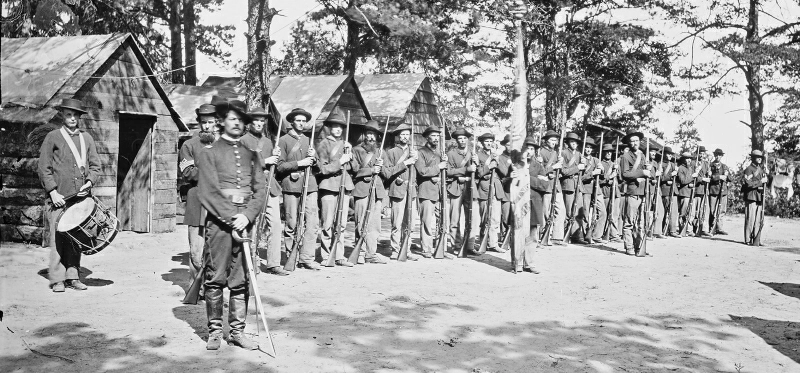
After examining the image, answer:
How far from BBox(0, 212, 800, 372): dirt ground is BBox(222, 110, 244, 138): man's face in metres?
1.81

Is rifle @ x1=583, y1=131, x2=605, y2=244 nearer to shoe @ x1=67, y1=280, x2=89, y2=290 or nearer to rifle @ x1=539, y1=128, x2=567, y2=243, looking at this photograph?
rifle @ x1=539, y1=128, x2=567, y2=243

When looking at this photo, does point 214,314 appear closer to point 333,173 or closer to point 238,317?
point 238,317

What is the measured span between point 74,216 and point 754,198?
1370 cm

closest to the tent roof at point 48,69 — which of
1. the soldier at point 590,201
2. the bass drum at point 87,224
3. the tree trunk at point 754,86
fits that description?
the bass drum at point 87,224

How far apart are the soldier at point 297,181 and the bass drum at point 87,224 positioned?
2.32 m

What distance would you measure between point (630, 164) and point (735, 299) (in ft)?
18.0

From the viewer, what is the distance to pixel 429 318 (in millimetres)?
7785

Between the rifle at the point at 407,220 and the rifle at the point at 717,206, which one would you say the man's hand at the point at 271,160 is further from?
the rifle at the point at 717,206

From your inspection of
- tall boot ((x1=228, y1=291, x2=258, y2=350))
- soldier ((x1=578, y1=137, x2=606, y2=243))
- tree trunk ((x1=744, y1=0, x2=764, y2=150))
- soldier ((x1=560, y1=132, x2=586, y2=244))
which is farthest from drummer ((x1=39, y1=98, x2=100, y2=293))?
tree trunk ((x1=744, y1=0, x2=764, y2=150))

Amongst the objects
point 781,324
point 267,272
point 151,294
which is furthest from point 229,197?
point 781,324

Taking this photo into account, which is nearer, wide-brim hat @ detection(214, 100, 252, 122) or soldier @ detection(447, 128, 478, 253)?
wide-brim hat @ detection(214, 100, 252, 122)

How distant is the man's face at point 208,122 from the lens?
28.2 ft

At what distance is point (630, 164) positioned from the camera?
14742 mm

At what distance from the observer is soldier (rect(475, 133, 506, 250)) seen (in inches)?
540
